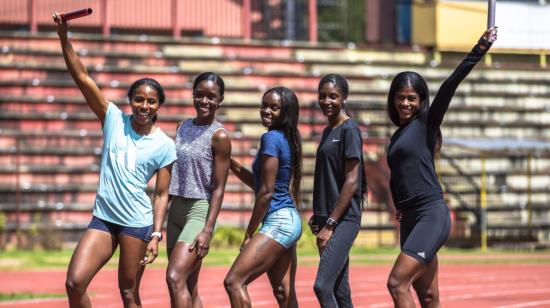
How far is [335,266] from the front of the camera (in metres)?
9.84

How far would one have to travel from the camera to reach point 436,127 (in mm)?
9633


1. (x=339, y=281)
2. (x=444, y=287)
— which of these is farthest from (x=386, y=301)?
(x=339, y=281)

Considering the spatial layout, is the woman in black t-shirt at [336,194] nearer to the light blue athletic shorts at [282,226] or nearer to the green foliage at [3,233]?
the light blue athletic shorts at [282,226]

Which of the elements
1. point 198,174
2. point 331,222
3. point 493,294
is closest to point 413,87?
point 331,222

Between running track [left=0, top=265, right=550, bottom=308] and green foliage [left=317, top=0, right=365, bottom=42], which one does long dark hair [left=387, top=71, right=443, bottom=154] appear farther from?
green foliage [left=317, top=0, right=365, bottom=42]

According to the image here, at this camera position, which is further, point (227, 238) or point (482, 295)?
point (227, 238)

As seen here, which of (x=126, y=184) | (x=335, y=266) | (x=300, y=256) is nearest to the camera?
(x=126, y=184)

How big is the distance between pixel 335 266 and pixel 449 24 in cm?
2436

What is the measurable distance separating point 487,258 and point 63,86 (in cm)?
922

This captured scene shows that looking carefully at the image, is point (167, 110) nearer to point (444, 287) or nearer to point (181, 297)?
point (444, 287)

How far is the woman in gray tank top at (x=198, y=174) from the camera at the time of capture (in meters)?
10.1

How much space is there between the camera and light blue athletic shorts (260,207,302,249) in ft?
32.8

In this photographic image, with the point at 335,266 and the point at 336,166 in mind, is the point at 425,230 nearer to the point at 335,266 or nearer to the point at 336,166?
the point at 335,266

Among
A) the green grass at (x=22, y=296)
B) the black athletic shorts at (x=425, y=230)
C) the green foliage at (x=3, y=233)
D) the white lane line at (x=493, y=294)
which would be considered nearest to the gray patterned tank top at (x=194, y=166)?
the black athletic shorts at (x=425, y=230)
